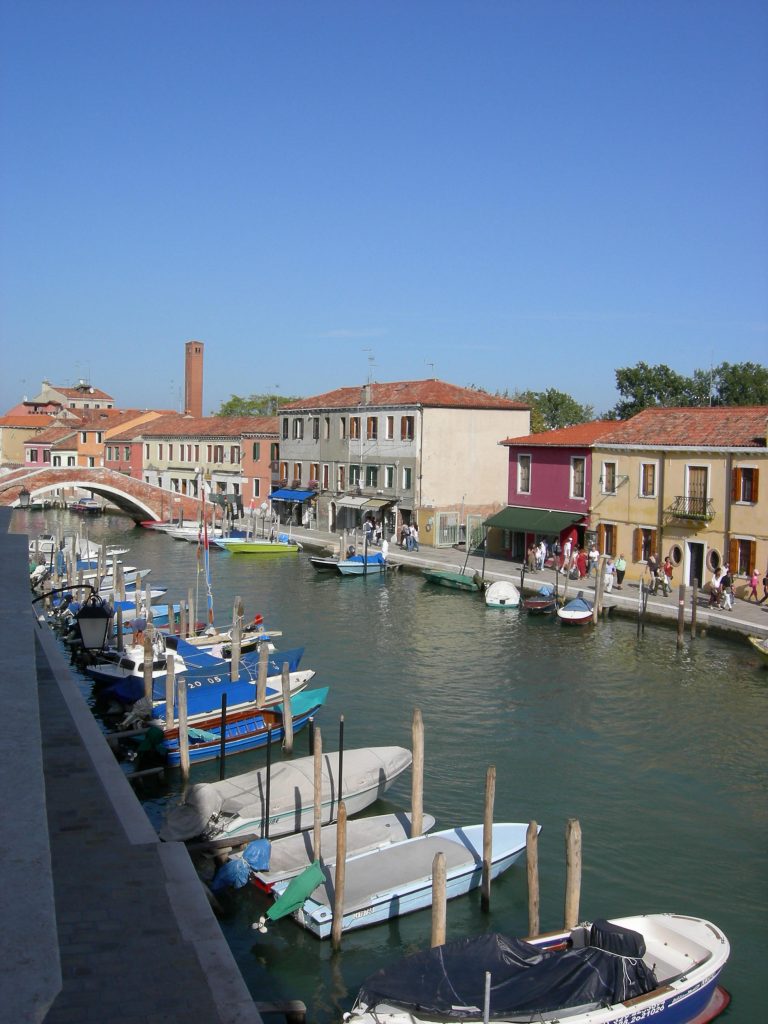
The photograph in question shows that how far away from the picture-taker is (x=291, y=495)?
163ft

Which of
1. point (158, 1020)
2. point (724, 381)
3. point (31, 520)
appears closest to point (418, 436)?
point (31, 520)

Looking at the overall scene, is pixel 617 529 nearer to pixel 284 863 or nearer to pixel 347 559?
pixel 347 559

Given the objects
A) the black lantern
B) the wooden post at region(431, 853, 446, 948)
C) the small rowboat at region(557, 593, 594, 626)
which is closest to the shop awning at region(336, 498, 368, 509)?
the small rowboat at region(557, 593, 594, 626)

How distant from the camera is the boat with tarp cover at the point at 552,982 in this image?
8430mm

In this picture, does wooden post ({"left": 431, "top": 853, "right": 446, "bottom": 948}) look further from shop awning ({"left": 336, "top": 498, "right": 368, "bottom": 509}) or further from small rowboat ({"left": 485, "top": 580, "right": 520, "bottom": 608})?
shop awning ({"left": 336, "top": 498, "right": 368, "bottom": 509})

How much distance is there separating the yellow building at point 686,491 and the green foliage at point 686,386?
1210 inches

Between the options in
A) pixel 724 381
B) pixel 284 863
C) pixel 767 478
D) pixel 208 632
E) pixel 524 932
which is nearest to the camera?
pixel 524 932

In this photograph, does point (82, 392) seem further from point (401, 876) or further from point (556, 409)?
point (401, 876)

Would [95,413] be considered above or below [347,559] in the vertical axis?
above

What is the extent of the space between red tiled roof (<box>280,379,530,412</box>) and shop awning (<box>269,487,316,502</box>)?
14.1 ft

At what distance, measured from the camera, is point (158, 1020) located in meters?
7.04

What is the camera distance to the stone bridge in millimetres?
53719

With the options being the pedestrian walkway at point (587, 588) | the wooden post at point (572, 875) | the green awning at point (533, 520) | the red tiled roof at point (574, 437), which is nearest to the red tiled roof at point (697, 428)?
the red tiled roof at point (574, 437)

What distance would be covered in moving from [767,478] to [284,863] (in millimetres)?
19372
